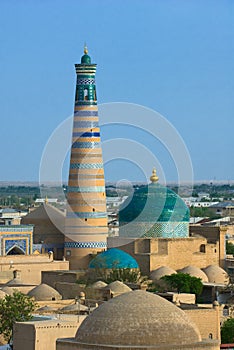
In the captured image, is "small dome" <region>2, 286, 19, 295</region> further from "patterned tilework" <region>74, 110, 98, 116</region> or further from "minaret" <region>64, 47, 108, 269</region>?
"patterned tilework" <region>74, 110, 98, 116</region>

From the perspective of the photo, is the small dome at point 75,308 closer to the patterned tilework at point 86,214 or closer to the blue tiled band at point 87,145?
the patterned tilework at point 86,214

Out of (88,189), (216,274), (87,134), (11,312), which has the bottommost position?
(11,312)

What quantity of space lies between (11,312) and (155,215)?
9.93m

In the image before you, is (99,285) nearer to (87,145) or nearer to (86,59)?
(87,145)

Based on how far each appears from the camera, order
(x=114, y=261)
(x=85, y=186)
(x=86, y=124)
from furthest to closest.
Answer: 1. (x=86, y=124)
2. (x=85, y=186)
3. (x=114, y=261)

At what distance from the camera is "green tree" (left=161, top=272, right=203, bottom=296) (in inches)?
1143

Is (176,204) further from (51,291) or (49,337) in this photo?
(49,337)

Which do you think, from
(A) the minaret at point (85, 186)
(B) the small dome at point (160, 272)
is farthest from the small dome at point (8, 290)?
(A) the minaret at point (85, 186)

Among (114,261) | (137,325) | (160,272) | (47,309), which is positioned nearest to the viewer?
(137,325)

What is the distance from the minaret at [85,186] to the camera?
33.8 metres

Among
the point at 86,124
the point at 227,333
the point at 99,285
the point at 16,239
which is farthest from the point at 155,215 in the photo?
the point at 227,333

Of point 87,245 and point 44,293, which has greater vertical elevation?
point 87,245

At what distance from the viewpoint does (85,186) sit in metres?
33.8

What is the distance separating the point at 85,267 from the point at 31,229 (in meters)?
2.14
